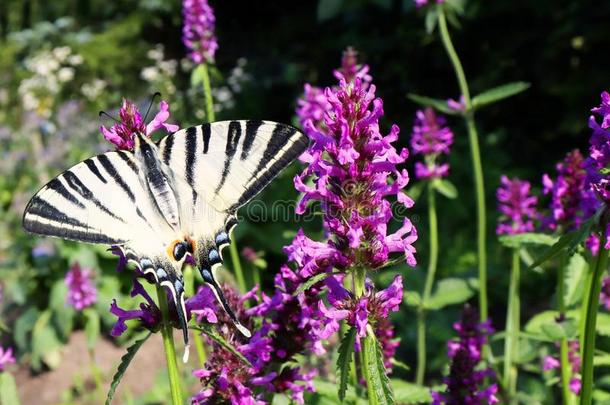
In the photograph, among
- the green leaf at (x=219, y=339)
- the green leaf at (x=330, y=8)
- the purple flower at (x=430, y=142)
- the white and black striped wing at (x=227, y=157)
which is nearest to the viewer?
the green leaf at (x=219, y=339)

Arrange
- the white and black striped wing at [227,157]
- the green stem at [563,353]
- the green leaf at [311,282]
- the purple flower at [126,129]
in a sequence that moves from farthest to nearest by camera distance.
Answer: the green stem at [563,353] < the white and black striped wing at [227,157] < the purple flower at [126,129] < the green leaf at [311,282]

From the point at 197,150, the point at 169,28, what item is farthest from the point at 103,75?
the point at 197,150

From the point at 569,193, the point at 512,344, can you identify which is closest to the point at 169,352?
the point at 569,193

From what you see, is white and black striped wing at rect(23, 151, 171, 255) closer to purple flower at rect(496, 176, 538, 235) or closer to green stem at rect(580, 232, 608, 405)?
green stem at rect(580, 232, 608, 405)

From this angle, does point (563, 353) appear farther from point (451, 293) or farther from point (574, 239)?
point (451, 293)

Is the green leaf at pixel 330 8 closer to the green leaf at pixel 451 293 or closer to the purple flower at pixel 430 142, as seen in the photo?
the purple flower at pixel 430 142

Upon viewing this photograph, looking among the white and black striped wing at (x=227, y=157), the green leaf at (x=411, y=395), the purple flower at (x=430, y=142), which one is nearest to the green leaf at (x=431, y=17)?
the purple flower at (x=430, y=142)

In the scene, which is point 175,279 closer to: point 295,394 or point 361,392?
point 295,394
